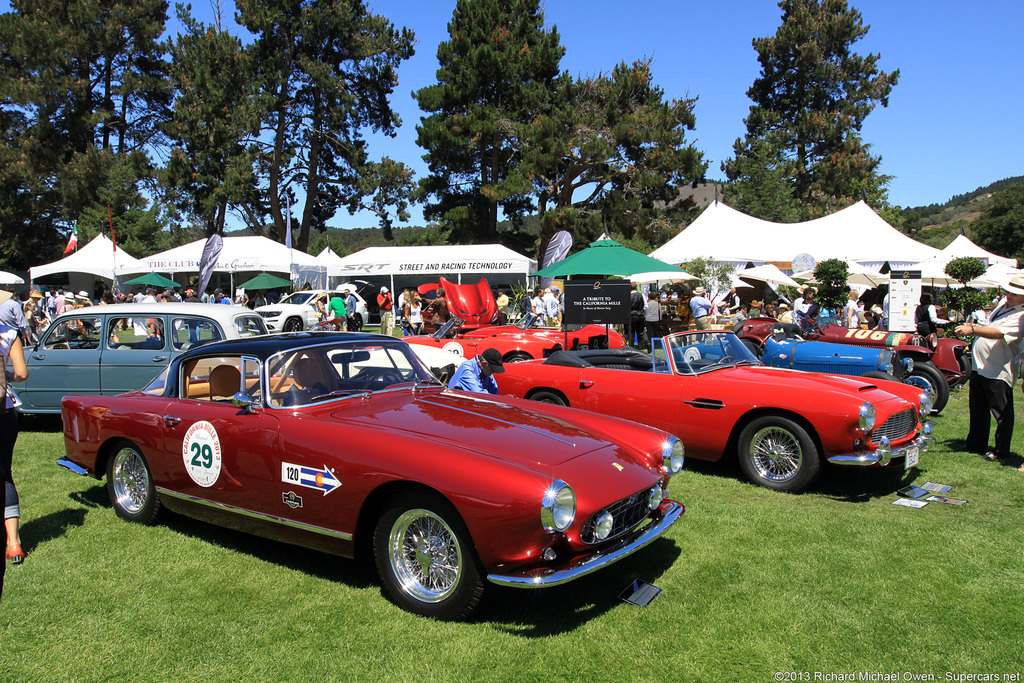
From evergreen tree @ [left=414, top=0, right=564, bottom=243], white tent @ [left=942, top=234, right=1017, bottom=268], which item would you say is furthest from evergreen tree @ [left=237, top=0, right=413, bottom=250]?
white tent @ [left=942, top=234, right=1017, bottom=268]

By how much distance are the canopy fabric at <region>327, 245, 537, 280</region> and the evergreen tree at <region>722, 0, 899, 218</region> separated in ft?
79.6

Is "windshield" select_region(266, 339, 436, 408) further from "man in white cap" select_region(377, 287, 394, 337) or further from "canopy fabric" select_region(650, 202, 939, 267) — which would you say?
"canopy fabric" select_region(650, 202, 939, 267)

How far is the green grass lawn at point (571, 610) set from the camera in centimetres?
312

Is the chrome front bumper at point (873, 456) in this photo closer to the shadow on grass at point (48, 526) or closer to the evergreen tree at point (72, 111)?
the shadow on grass at point (48, 526)

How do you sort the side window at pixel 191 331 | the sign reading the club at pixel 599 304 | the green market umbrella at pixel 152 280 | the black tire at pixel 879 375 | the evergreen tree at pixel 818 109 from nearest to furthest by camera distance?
the black tire at pixel 879 375, the side window at pixel 191 331, the sign reading the club at pixel 599 304, the green market umbrella at pixel 152 280, the evergreen tree at pixel 818 109

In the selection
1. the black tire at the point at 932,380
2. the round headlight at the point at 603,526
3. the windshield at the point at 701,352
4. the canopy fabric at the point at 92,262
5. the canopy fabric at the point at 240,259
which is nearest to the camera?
the round headlight at the point at 603,526

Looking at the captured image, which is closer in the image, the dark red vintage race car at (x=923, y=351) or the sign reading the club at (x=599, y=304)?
the dark red vintage race car at (x=923, y=351)

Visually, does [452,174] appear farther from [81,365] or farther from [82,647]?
[82,647]

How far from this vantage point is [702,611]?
361 centimetres

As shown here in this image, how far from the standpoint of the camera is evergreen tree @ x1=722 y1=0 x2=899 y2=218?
45.5 m

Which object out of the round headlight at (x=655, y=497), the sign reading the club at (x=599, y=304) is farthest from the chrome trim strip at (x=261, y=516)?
the sign reading the club at (x=599, y=304)

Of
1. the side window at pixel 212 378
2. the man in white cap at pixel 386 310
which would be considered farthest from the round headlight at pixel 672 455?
the man in white cap at pixel 386 310

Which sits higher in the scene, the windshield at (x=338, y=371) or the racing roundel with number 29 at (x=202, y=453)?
the windshield at (x=338, y=371)

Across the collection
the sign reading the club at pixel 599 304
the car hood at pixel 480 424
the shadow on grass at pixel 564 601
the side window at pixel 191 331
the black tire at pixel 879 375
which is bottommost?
the shadow on grass at pixel 564 601
